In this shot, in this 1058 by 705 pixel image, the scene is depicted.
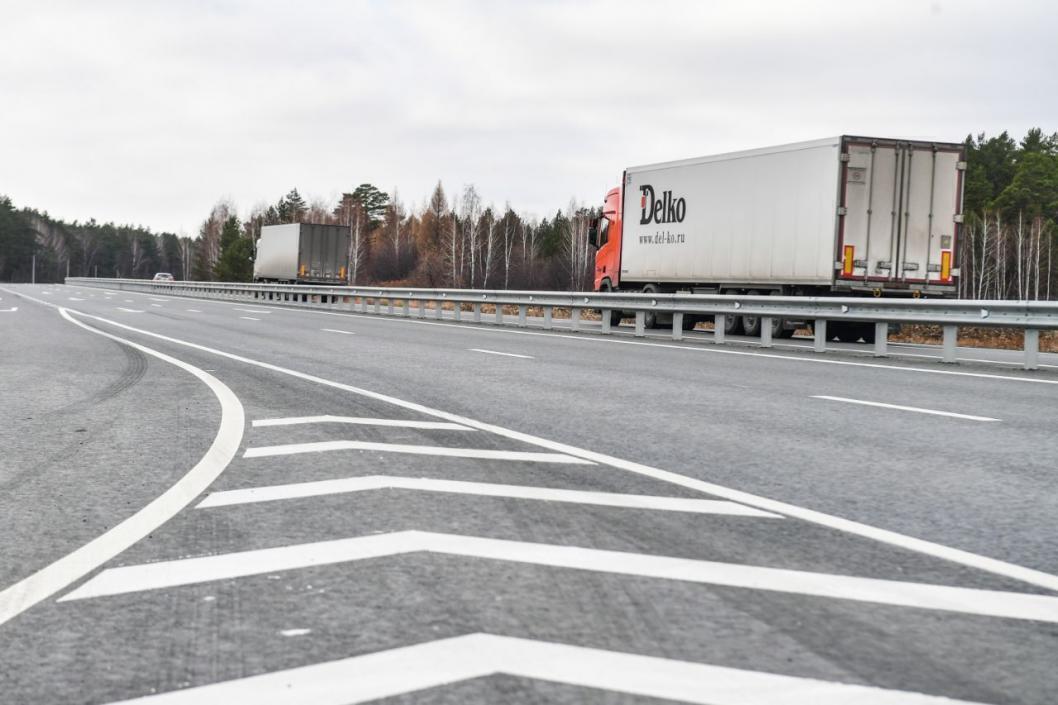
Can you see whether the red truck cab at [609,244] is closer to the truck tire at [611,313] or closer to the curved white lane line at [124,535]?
the truck tire at [611,313]

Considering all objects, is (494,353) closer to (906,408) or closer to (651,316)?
(906,408)

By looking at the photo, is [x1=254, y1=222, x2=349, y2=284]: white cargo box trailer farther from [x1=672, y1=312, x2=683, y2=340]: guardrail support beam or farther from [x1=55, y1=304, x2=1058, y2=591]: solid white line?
[x1=55, y1=304, x2=1058, y2=591]: solid white line

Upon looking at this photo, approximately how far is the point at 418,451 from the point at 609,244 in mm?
24285

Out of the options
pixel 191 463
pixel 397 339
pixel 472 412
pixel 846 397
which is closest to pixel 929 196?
pixel 397 339

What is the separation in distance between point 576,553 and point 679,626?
941mm

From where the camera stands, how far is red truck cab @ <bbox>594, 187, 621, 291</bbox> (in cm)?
2973

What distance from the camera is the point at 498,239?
384 feet

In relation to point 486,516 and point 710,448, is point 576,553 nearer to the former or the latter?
point 486,516

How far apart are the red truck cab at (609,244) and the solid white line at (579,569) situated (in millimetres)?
25240

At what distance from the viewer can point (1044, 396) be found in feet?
36.0

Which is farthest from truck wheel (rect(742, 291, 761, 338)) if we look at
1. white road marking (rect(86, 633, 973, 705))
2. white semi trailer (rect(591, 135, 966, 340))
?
white road marking (rect(86, 633, 973, 705))

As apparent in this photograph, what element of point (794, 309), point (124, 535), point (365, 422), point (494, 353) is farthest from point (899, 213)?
point (124, 535)

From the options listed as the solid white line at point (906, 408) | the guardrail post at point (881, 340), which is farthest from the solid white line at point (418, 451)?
the guardrail post at point (881, 340)

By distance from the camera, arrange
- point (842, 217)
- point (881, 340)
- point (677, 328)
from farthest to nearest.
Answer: point (842, 217) → point (677, 328) → point (881, 340)
